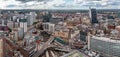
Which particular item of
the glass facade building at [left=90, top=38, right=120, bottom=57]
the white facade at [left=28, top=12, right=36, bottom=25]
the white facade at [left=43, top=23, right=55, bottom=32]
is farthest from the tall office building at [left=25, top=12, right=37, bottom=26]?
the glass facade building at [left=90, top=38, right=120, bottom=57]

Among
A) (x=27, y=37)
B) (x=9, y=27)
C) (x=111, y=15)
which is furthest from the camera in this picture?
(x=111, y=15)

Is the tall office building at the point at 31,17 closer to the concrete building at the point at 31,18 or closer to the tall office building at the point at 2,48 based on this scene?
the concrete building at the point at 31,18

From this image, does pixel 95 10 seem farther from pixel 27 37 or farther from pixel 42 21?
pixel 27 37

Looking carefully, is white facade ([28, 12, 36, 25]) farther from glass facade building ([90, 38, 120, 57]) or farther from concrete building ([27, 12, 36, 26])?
glass facade building ([90, 38, 120, 57])

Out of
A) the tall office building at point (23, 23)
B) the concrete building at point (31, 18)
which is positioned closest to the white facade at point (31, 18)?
the concrete building at point (31, 18)

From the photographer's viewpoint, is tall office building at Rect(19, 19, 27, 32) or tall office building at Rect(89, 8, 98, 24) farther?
tall office building at Rect(89, 8, 98, 24)

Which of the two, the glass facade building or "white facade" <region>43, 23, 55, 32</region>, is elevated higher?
"white facade" <region>43, 23, 55, 32</region>

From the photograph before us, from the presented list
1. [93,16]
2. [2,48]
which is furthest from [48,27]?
[2,48]

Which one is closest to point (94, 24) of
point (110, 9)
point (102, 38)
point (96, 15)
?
point (96, 15)

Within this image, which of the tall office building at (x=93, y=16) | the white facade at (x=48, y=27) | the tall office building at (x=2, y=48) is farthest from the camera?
the tall office building at (x=93, y=16)
